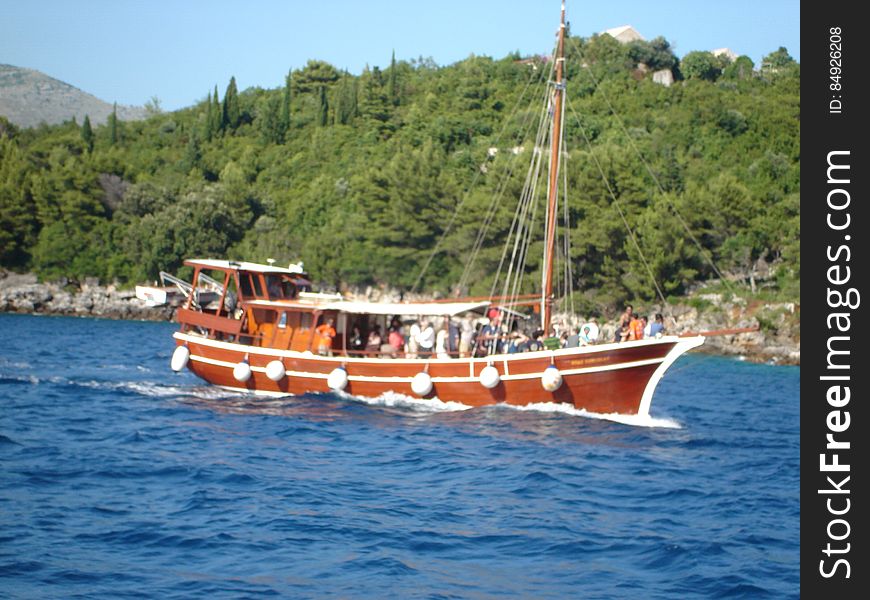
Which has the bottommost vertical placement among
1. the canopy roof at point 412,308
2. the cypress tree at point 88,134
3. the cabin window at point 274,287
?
the canopy roof at point 412,308

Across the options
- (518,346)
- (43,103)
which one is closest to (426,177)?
(518,346)

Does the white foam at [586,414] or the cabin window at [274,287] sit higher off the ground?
the cabin window at [274,287]

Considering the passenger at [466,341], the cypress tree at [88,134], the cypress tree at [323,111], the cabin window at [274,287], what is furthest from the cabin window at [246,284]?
the cypress tree at [88,134]

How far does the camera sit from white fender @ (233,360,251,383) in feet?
86.3

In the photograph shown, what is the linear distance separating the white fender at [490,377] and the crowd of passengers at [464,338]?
0.84 m

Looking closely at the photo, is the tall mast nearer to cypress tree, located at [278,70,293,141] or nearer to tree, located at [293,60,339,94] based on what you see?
cypress tree, located at [278,70,293,141]

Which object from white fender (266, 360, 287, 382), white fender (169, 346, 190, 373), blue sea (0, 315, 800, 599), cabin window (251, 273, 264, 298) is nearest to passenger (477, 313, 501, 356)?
blue sea (0, 315, 800, 599)

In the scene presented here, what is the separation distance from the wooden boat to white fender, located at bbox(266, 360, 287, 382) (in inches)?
1.0

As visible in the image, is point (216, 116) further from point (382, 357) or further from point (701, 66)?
point (382, 357)

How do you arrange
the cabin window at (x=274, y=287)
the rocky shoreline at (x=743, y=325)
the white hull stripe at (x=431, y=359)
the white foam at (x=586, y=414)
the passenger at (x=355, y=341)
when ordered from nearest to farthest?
the white hull stripe at (x=431, y=359)
the white foam at (x=586, y=414)
the passenger at (x=355, y=341)
the cabin window at (x=274, y=287)
the rocky shoreline at (x=743, y=325)

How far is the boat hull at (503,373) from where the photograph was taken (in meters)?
23.0

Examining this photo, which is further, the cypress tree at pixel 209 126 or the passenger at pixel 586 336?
the cypress tree at pixel 209 126

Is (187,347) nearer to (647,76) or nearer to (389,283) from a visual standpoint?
(389,283)

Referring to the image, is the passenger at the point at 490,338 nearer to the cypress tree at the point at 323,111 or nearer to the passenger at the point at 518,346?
the passenger at the point at 518,346
